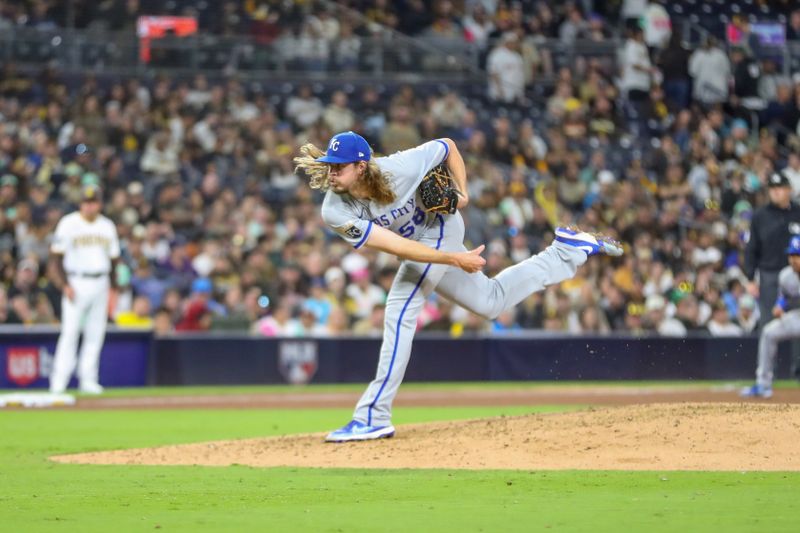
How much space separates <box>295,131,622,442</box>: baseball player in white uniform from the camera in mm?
8992

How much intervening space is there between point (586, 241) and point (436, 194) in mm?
1260

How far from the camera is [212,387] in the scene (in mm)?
18453

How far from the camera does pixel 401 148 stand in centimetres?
2166

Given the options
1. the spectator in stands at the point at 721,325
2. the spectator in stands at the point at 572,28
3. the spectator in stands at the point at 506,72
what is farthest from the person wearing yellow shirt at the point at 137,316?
the spectator in stands at the point at 572,28

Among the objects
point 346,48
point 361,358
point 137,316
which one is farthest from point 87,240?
point 346,48

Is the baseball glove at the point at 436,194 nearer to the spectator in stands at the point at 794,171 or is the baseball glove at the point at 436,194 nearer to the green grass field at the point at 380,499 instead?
the green grass field at the point at 380,499

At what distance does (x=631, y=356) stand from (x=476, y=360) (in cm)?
216

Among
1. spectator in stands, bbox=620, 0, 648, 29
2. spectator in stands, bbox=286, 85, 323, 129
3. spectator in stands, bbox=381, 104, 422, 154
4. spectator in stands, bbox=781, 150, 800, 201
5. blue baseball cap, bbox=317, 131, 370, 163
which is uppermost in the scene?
spectator in stands, bbox=620, 0, 648, 29

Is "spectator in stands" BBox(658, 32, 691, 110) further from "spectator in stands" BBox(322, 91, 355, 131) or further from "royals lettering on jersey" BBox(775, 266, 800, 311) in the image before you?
"royals lettering on jersey" BBox(775, 266, 800, 311)

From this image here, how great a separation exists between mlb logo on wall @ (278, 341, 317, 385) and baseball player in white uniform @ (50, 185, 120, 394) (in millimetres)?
2937

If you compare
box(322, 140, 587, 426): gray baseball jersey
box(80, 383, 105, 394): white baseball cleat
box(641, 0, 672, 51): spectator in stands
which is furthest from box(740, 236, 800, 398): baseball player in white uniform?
box(641, 0, 672, 51): spectator in stands

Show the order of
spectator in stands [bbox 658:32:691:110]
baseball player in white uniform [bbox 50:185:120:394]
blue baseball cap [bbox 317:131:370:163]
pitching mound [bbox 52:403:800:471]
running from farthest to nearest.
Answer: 1. spectator in stands [bbox 658:32:691:110]
2. baseball player in white uniform [bbox 50:185:120:394]
3. blue baseball cap [bbox 317:131:370:163]
4. pitching mound [bbox 52:403:800:471]

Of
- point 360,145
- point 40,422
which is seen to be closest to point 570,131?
point 40,422

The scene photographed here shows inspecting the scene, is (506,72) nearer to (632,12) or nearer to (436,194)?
(632,12)
